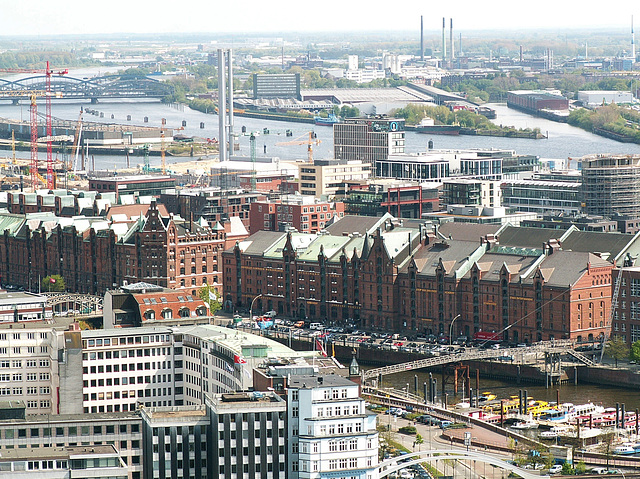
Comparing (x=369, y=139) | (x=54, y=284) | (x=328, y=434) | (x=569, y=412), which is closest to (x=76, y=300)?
(x=54, y=284)

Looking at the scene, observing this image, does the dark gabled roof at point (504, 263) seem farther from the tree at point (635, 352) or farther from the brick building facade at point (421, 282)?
the tree at point (635, 352)

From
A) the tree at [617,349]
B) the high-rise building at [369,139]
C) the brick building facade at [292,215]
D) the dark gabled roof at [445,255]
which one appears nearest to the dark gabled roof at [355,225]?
the brick building facade at [292,215]

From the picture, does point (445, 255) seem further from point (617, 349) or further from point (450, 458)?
point (450, 458)

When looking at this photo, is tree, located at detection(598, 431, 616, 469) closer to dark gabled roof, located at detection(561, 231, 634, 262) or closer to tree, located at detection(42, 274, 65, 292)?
dark gabled roof, located at detection(561, 231, 634, 262)

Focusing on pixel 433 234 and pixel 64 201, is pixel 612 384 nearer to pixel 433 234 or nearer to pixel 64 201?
pixel 433 234

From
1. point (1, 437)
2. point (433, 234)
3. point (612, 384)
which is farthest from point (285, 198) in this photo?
point (1, 437)

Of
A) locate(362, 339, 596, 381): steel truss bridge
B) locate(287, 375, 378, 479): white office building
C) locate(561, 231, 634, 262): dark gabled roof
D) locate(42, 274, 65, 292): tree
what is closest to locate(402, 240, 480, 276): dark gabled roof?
locate(561, 231, 634, 262): dark gabled roof

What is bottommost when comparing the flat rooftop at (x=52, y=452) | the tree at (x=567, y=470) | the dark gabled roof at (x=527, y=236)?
the tree at (x=567, y=470)
